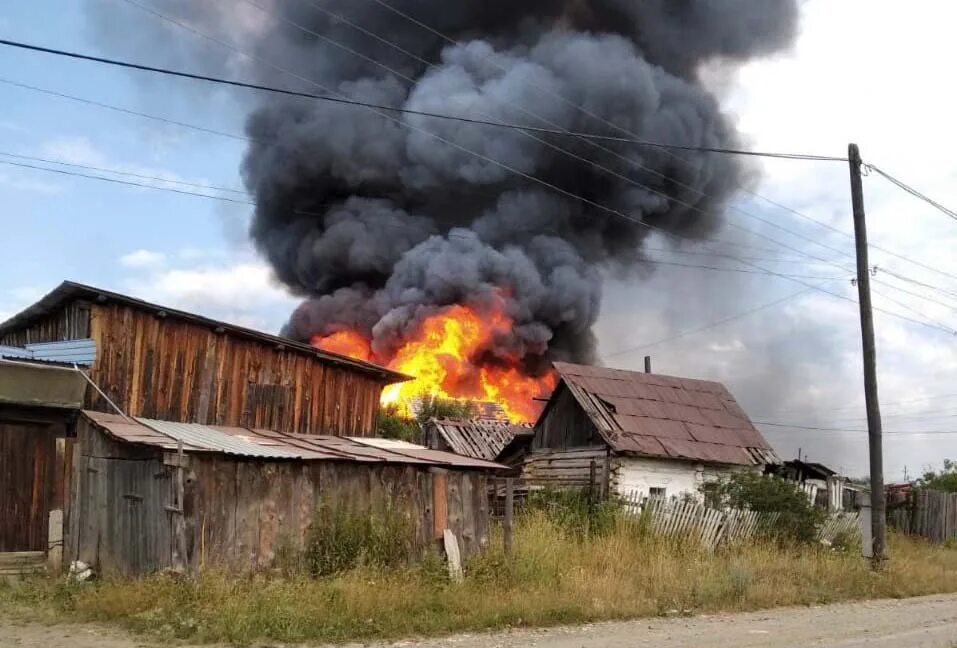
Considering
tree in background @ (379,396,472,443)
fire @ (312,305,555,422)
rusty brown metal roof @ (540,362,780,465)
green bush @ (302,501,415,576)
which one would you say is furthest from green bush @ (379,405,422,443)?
green bush @ (302,501,415,576)

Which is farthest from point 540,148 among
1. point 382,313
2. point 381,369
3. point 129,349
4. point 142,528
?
point 142,528

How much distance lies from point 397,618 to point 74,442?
21.7 ft

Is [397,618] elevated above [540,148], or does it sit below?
below

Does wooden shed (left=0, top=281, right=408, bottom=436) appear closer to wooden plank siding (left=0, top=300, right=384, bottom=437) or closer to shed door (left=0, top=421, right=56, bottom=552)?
wooden plank siding (left=0, top=300, right=384, bottom=437)

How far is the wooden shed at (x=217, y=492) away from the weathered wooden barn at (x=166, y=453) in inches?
1.0

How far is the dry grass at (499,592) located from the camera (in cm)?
1072

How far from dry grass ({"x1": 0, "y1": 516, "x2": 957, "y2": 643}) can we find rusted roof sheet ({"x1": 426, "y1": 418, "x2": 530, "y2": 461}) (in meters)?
10.9

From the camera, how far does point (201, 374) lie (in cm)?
1662

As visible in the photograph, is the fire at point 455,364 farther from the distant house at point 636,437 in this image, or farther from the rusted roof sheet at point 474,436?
the distant house at point 636,437

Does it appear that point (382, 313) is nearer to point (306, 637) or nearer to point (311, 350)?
point (311, 350)

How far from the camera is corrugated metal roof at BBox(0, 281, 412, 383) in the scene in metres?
15.4

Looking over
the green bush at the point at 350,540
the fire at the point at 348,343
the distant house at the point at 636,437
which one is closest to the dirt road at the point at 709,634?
the green bush at the point at 350,540

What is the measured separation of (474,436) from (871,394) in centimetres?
1421

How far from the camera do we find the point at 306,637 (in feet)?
33.6
